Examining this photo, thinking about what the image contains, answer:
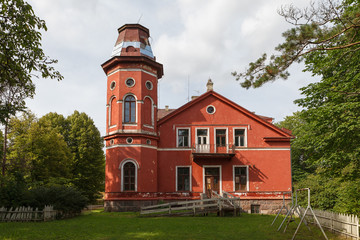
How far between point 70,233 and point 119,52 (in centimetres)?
1625

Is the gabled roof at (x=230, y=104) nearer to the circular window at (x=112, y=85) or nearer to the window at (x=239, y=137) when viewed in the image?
the window at (x=239, y=137)

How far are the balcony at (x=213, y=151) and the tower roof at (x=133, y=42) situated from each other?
853 centimetres

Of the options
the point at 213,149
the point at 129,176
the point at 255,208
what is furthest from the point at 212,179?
the point at 129,176

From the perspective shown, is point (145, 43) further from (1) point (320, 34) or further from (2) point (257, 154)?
(1) point (320, 34)

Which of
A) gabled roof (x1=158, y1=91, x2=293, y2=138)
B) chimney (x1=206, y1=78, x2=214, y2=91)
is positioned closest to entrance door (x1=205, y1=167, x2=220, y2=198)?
gabled roof (x1=158, y1=91, x2=293, y2=138)

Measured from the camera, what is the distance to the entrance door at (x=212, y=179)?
985 inches

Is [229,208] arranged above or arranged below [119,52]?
below

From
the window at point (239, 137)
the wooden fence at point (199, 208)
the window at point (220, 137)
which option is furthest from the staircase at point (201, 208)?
the window at point (239, 137)

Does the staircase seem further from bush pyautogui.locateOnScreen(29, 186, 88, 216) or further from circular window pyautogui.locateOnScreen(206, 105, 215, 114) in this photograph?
circular window pyautogui.locateOnScreen(206, 105, 215, 114)

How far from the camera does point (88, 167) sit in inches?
1547

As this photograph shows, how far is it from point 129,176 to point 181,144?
4997 millimetres

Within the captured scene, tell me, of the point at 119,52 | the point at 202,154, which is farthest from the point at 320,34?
the point at 119,52

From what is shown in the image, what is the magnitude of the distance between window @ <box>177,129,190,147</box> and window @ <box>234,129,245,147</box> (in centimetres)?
391

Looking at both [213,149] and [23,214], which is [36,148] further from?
[213,149]
